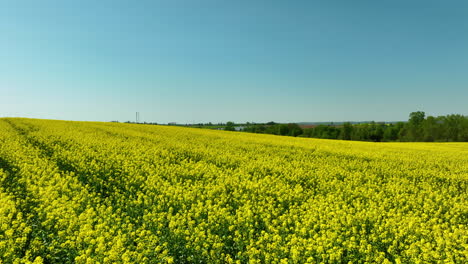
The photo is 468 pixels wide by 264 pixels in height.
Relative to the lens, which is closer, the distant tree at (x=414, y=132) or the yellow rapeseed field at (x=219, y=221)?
the yellow rapeseed field at (x=219, y=221)

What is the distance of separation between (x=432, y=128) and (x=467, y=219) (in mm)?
86777

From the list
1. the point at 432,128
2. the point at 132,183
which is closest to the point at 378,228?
the point at 132,183

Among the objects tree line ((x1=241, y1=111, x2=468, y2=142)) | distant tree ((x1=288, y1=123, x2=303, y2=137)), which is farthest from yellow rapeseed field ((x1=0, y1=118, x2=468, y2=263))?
distant tree ((x1=288, y1=123, x2=303, y2=137))

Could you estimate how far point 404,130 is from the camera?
287ft

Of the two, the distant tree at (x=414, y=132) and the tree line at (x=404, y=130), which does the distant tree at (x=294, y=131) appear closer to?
the tree line at (x=404, y=130)

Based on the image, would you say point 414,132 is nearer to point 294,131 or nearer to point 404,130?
point 404,130

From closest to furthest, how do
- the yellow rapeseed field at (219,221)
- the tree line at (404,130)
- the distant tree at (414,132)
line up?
the yellow rapeseed field at (219,221) < the tree line at (404,130) < the distant tree at (414,132)

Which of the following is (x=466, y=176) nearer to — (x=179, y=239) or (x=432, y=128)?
(x=179, y=239)

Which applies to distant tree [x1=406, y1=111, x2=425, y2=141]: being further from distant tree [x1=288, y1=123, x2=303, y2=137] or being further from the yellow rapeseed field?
the yellow rapeseed field

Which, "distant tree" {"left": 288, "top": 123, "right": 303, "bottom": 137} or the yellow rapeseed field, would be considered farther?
"distant tree" {"left": 288, "top": 123, "right": 303, "bottom": 137}

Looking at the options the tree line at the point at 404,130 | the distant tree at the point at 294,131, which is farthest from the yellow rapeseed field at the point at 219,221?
the distant tree at the point at 294,131

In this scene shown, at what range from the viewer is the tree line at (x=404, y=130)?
76.1m

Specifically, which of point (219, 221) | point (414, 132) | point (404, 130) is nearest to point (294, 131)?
point (404, 130)

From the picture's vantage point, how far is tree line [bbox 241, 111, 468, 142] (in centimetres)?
7612
